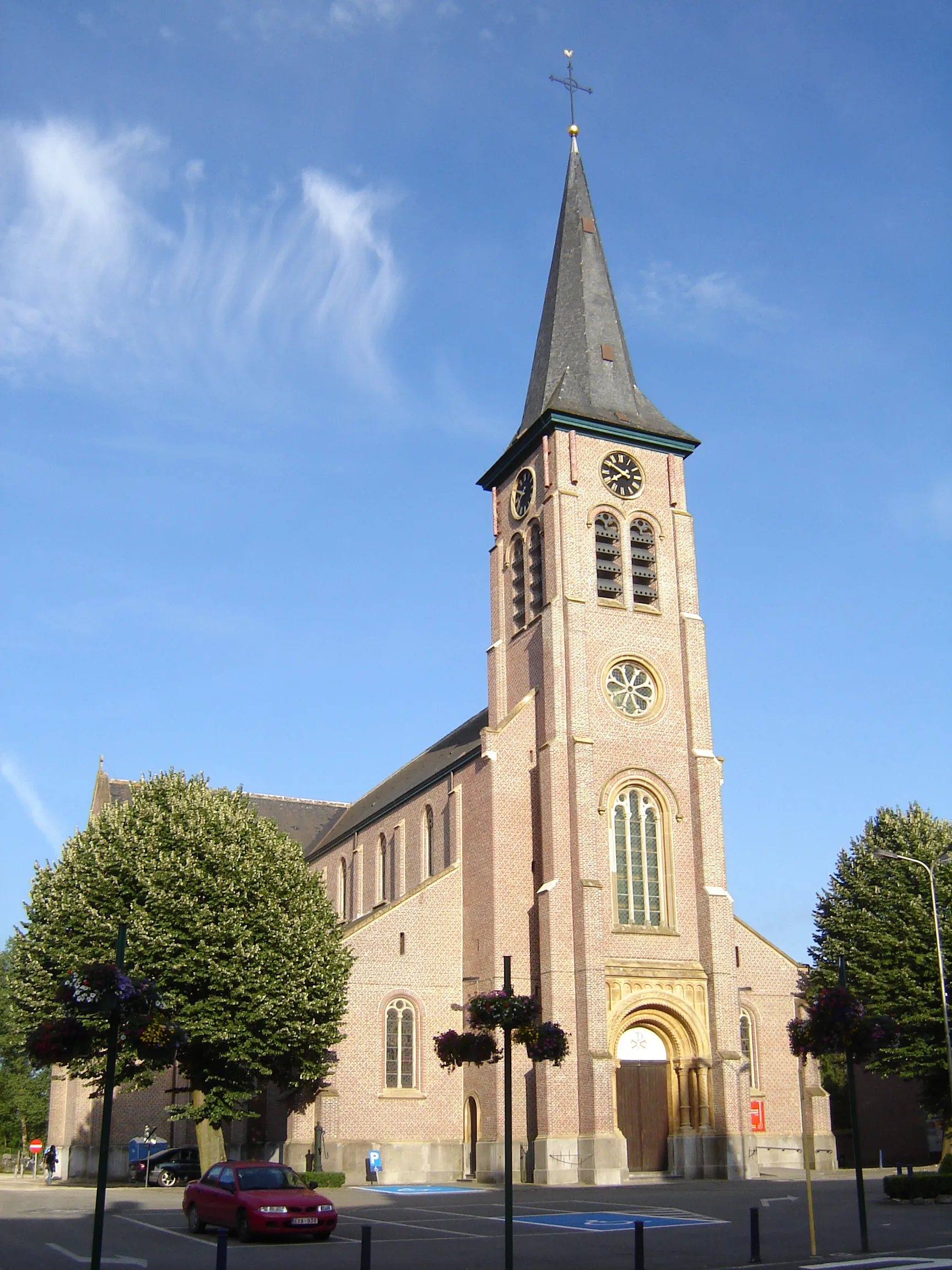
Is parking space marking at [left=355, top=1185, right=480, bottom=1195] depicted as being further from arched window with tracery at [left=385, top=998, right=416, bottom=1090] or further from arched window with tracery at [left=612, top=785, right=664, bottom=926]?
arched window with tracery at [left=612, top=785, right=664, bottom=926]

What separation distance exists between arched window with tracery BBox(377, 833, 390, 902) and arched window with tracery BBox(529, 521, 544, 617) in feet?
44.7

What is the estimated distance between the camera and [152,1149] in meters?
43.2

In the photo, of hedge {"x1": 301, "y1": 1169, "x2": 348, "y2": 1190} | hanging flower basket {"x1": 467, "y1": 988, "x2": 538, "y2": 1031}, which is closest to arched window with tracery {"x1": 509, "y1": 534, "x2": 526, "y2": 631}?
hedge {"x1": 301, "y1": 1169, "x2": 348, "y2": 1190}

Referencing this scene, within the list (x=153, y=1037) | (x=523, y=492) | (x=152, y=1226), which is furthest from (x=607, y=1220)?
(x=523, y=492)

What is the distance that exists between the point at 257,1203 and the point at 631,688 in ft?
74.8

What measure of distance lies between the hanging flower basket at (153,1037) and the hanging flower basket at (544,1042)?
5777 mm

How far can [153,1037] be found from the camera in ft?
55.4

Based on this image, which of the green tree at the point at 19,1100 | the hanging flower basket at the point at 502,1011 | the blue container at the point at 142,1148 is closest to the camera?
the hanging flower basket at the point at 502,1011

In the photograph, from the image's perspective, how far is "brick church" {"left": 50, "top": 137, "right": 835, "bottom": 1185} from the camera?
34531mm

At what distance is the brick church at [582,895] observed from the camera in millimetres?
34531

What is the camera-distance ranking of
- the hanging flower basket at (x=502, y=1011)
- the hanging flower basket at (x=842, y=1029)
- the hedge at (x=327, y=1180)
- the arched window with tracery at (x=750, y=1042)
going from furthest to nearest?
the arched window with tracery at (x=750, y=1042) < the hedge at (x=327, y=1180) < the hanging flower basket at (x=842, y=1029) < the hanging flower basket at (x=502, y=1011)

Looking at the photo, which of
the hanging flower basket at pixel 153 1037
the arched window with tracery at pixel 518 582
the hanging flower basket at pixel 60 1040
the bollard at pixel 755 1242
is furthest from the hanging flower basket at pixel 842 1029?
the arched window with tracery at pixel 518 582

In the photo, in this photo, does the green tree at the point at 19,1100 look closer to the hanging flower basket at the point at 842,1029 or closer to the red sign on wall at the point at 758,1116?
the red sign on wall at the point at 758,1116

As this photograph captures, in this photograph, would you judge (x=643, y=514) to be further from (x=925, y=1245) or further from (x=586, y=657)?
(x=925, y=1245)
